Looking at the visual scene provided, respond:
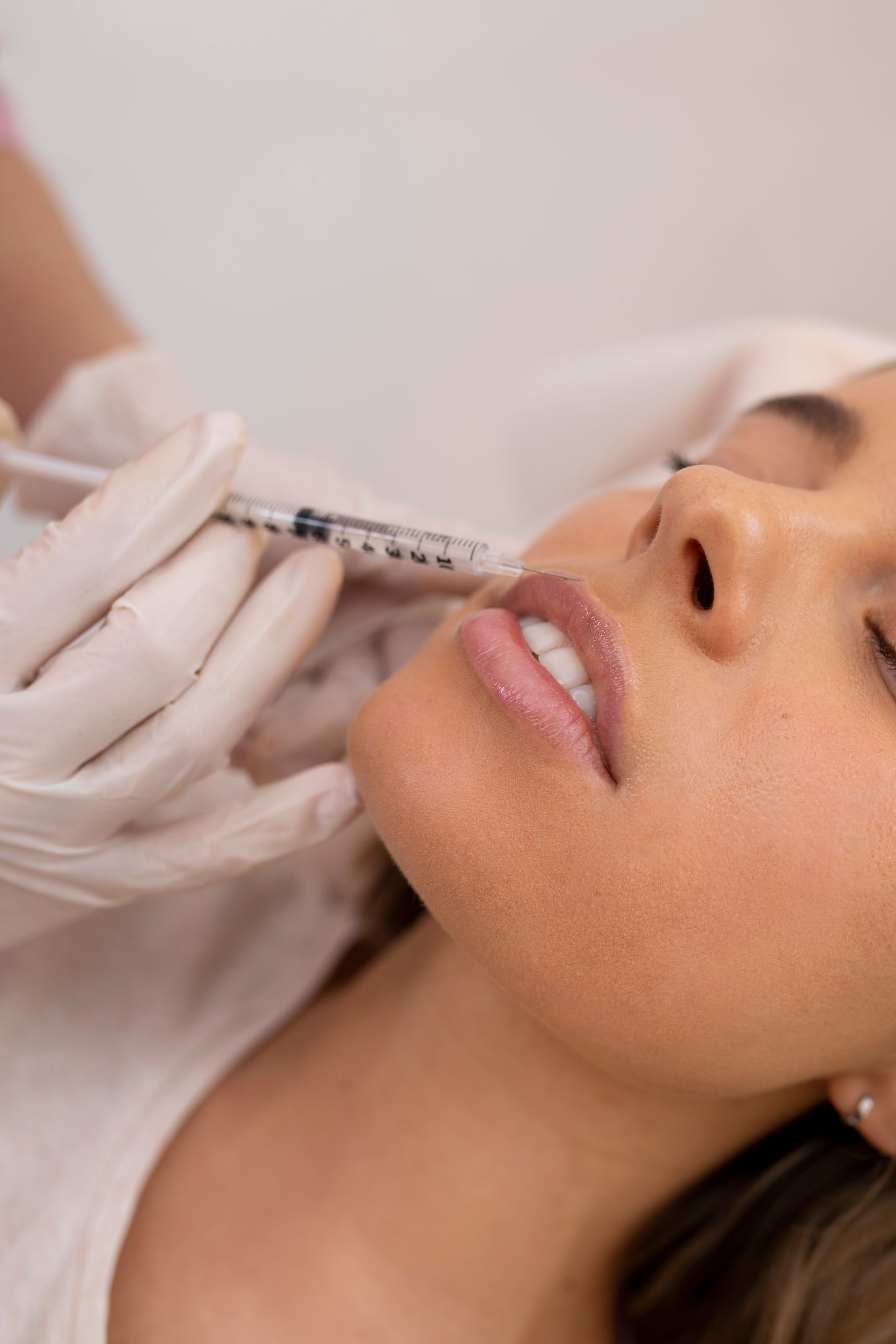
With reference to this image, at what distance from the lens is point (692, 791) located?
71cm

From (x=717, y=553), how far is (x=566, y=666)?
0.53 feet

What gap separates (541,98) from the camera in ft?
6.63

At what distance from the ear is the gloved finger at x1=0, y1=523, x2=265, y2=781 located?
770 millimetres

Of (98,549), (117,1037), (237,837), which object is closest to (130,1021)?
(117,1037)

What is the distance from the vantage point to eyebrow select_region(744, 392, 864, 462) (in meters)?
0.87

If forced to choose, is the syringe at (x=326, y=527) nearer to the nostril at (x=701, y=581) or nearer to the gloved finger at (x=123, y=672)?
the gloved finger at (x=123, y=672)

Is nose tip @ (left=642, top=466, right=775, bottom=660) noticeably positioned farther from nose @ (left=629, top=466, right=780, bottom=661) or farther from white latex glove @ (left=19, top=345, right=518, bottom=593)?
white latex glove @ (left=19, top=345, right=518, bottom=593)

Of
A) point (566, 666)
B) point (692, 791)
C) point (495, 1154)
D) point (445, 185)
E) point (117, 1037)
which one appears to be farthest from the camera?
point (445, 185)

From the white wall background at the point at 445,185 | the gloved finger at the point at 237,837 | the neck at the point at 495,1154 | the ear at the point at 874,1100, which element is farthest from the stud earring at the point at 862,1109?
the white wall background at the point at 445,185

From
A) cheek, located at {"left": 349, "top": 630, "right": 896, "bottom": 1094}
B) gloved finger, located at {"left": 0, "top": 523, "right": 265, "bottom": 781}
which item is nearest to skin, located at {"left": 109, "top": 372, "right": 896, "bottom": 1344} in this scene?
cheek, located at {"left": 349, "top": 630, "right": 896, "bottom": 1094}

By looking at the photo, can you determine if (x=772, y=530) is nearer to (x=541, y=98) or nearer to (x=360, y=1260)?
(x=360, y=1260)

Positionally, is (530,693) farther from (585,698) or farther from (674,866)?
(674,866)

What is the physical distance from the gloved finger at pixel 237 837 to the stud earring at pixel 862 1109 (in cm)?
58

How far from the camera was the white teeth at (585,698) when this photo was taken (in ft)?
2.60
